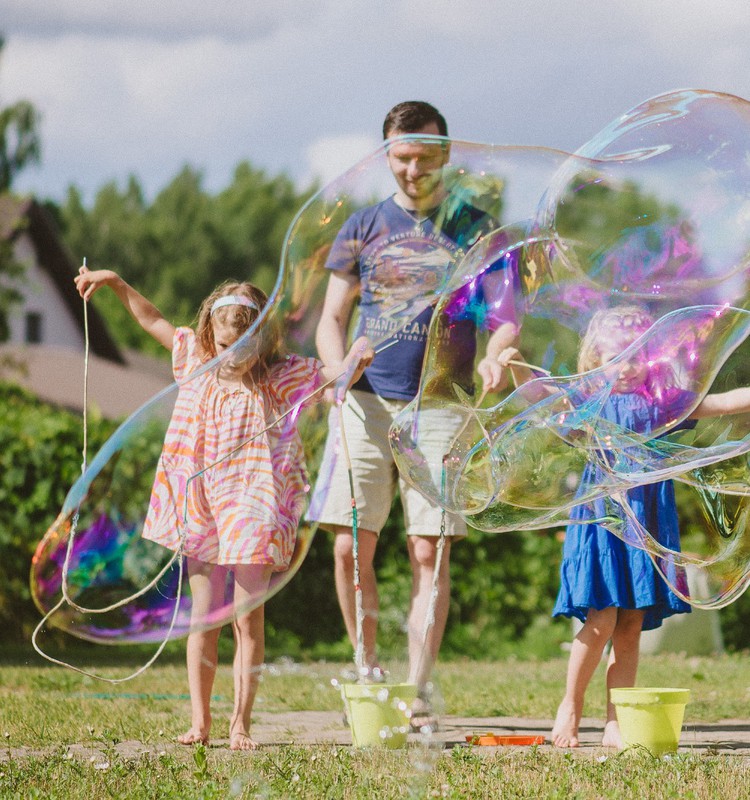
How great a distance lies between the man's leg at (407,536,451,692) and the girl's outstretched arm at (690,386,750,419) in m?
0.99

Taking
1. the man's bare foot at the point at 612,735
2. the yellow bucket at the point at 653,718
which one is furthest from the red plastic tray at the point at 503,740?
the yellow bucket at the point at 653,718

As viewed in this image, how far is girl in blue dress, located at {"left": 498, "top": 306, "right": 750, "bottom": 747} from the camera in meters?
3.68

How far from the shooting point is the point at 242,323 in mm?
3879

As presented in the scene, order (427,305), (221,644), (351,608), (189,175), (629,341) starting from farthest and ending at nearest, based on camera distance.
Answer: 1. (189,175)
2. (221,644)
3. (351,608)
4. (427,305)
5. (629,341)

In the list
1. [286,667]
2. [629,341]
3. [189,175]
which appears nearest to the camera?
[629,341]

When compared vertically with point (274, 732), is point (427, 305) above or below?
above

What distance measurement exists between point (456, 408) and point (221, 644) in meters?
4.37

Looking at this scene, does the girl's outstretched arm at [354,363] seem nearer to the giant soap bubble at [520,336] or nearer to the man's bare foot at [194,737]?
the giant soap bubble at [520,336]

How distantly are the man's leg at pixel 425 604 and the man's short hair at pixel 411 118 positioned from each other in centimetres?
140

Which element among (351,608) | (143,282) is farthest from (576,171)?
(143,282)

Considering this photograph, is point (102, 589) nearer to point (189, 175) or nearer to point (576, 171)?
point (576, 171)

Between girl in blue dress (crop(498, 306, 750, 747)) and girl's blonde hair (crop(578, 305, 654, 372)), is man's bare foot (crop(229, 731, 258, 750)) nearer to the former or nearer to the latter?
girl in blue dress (crop(498, 306, 750, 747))

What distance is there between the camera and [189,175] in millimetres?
48875

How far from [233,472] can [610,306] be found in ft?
4.11
